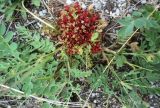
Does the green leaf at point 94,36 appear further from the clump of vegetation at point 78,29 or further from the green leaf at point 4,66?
the green leaf at point 4,66

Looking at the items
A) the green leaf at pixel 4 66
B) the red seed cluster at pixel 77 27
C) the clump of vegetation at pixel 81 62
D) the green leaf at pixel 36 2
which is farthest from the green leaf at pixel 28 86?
the green leaf at pixel 36 2

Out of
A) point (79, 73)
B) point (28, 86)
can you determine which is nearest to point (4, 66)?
point (28, 86)

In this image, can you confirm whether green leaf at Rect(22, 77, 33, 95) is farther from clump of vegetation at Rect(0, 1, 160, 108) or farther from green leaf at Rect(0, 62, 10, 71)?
green leaf at Rect(0, 62, 10, 71)

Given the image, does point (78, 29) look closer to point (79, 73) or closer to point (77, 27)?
point (77, 27)

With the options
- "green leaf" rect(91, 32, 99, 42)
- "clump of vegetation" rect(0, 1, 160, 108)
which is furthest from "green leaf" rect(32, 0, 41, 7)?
"green leaf" rect(91, 32, 99, 42)

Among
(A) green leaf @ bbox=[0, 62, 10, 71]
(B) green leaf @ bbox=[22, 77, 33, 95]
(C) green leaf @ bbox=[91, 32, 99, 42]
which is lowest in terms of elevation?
(B) green leaf @ bbox=[22, 77, 33, 95]

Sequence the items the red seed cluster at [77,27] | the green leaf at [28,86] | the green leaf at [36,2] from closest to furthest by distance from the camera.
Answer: the green leaf at [28,86] → the red seed cluster at [77,27] → the green leaf at [36,2]

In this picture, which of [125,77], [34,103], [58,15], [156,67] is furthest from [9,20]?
[156,67]
